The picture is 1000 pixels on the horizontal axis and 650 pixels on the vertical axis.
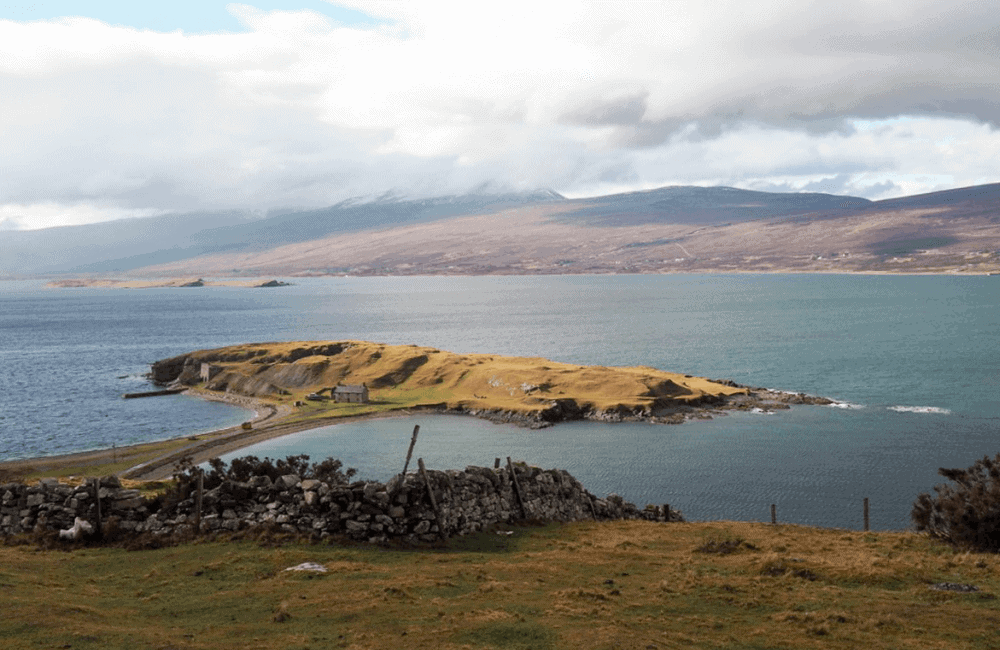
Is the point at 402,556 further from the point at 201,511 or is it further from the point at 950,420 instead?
the point at 950,420

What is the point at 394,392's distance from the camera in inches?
4459

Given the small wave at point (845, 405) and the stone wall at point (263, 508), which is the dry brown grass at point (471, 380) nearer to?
the small wave at point (845, 405)

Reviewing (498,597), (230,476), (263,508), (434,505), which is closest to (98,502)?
(230,476)

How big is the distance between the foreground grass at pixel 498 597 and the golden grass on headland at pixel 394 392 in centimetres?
5238

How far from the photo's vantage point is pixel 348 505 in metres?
25.8

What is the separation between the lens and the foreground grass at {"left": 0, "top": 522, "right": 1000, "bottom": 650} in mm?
17094

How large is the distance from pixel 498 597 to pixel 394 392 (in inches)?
3711

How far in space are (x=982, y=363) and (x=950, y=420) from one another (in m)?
50.2

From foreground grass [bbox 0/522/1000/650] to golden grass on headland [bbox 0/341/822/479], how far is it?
172 ft

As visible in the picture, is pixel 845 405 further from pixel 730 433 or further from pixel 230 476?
pixel 230 476

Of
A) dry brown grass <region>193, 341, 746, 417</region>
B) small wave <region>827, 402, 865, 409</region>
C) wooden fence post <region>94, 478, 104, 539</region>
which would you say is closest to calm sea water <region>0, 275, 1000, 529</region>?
small wave <region>827, 402, 865, 409</region>

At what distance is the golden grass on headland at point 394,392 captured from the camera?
82.0 meters

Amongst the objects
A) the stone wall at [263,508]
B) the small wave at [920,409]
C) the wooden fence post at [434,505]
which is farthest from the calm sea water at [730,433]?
the stone wall at [263,508]

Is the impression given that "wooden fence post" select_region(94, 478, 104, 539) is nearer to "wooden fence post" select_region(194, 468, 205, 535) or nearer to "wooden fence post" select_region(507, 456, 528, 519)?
"wooden fence post" select_region(194, 468, 205, 535)
